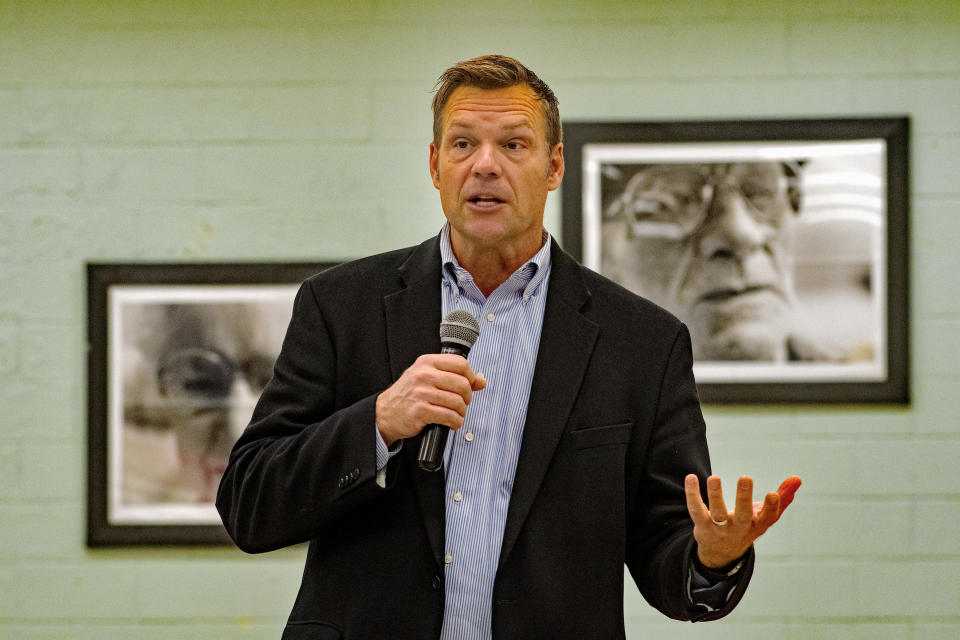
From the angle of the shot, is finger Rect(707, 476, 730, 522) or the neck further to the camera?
the neck

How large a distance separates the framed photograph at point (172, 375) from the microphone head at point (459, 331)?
1493 millimetres

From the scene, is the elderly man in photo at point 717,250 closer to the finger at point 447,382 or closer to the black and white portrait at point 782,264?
the black and white portrait at point 782,264

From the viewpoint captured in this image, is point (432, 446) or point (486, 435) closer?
point (432, 446)

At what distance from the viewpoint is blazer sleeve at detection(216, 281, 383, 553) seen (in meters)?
1.26

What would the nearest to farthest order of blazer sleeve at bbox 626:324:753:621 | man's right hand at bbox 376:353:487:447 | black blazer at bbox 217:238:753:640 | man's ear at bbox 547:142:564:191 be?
man's right hand at bbox 376:353:487:447 → black blazer at bbox 217:238:753:640 → blazer sleeve at bbox 626:324:753:621 → man's ear at bbox 547:142:564:191

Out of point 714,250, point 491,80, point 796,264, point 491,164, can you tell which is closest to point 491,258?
point 491,164

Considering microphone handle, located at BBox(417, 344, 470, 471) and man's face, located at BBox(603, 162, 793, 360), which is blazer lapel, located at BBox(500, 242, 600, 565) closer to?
microphone handle, located at BBox(417, 344, 470, 471)

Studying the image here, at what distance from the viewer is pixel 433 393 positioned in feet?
3.89

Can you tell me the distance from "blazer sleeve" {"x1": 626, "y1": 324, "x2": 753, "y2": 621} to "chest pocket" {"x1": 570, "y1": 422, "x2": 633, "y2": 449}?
2.9 inches

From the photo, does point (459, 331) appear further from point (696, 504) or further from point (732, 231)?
point (732, 231)

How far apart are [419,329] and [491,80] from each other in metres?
0.40

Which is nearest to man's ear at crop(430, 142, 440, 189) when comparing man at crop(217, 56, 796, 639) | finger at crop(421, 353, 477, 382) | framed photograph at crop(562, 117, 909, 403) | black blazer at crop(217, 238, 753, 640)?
man at crop(217, 56, 796, 639)

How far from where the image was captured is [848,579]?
272 cm

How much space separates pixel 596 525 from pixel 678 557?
124mm
